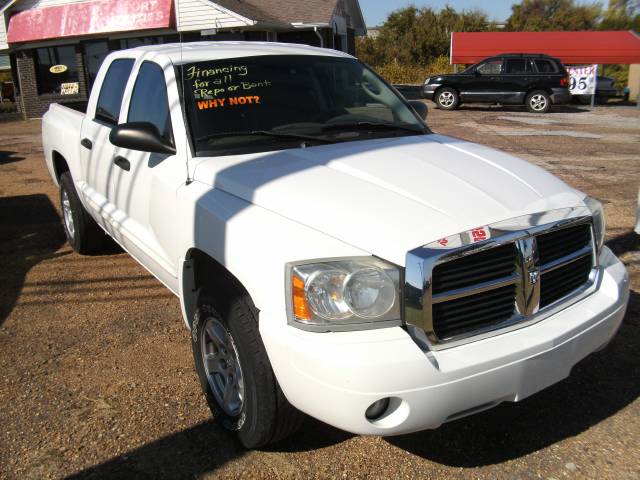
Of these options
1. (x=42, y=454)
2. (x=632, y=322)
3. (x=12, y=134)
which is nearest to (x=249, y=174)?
(x=42, y=454)

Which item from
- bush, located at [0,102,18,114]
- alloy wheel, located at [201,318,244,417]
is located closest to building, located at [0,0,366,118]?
bush, located at [0,102,18,114]

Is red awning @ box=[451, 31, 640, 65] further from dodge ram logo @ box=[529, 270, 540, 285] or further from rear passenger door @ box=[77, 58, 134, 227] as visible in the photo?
dodge ram logo @ box=[529, 270, 540, 285]

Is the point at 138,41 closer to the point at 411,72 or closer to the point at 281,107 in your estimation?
the point at 281,107

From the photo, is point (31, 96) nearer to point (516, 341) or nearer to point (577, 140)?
point (577, 140)

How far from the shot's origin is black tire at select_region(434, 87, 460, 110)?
20953 mm

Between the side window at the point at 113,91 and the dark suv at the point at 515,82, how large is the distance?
17.5 meters

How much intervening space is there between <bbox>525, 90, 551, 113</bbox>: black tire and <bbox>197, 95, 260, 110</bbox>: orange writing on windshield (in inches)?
721

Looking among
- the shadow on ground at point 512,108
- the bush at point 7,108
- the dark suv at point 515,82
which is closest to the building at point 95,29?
the bush at point 7,108

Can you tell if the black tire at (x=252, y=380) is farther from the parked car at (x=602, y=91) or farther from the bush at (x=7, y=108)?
the bush at (x=7, y=108)

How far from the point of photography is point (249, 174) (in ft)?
9.80

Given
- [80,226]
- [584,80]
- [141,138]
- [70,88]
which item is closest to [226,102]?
[141,138]

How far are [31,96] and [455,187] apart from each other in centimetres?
2288

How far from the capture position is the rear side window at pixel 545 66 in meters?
19.9

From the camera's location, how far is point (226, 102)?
3555 millimetres
